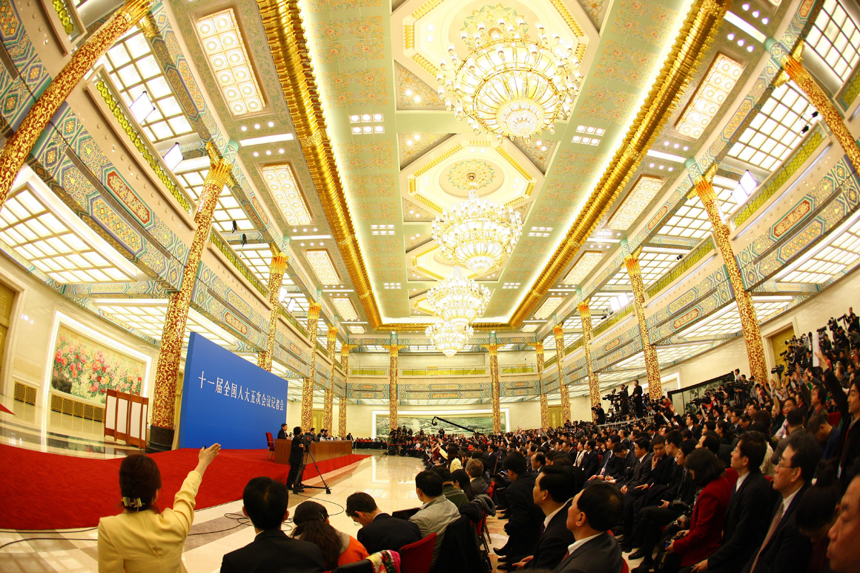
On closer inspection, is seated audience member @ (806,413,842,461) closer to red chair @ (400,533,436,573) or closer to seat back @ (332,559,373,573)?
red chair @ (400,533,436,573)

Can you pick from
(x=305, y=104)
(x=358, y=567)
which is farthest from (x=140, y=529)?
(x=305, y=104)

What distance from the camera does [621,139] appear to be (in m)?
9.16

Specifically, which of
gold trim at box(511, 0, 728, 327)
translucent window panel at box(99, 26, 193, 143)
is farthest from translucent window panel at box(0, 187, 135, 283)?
gold trim at box(511, 0, 728, 327)

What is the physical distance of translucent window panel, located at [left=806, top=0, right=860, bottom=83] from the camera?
6355 millimetres

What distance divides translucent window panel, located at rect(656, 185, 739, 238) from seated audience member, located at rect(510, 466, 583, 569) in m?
10.5

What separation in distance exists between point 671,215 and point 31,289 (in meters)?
13.9

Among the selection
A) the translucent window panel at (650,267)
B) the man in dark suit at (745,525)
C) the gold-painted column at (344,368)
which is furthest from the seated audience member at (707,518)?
the gold-painted column at (344,368)

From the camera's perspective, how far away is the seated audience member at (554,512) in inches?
88.0

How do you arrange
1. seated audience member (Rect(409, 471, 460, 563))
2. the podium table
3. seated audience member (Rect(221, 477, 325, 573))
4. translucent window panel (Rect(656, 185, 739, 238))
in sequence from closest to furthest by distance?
seated audience member (Rect(221, 477, 325, 573)) < seated audience member (Rect(409, 471, 460, 563)) < the podium table < translucent window panel (Rect(656, 185, 739, 238))

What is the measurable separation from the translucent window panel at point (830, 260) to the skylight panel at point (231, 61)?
11045 mm

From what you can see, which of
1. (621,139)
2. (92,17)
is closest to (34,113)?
(92,17)

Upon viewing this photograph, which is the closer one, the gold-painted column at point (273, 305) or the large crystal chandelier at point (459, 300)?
the large crystal chandelier at point (459, 300)

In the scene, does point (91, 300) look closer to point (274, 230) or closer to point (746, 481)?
point (274, 230)

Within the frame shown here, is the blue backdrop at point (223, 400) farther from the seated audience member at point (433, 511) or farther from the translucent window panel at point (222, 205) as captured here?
the seated audience member at point (433, 511)
